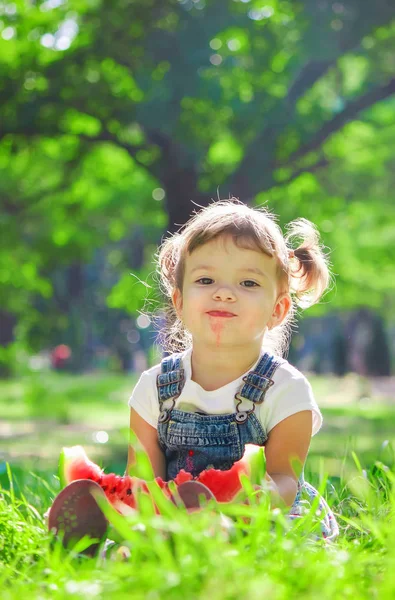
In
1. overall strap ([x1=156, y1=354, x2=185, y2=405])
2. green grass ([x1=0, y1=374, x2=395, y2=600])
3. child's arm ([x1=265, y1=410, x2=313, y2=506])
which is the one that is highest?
overall strap ([x1=156, y1=354, x2=185, y2=405])

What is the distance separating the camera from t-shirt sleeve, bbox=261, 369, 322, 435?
3.23m

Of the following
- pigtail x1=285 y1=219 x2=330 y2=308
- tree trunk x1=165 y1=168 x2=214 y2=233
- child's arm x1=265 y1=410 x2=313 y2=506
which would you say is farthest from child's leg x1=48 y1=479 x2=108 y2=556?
tree trunk x1=165 y1=168 x2=214 y2=233

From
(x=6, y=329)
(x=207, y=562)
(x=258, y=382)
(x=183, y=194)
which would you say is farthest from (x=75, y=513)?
(x=6, y=329)

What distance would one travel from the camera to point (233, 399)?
337 cm

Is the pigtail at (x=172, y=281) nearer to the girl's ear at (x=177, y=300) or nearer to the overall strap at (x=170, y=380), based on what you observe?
the girl's ear at (x=177, y=300)

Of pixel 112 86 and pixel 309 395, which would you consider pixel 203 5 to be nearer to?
pixel 112 86

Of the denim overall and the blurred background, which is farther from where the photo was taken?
the blurred background

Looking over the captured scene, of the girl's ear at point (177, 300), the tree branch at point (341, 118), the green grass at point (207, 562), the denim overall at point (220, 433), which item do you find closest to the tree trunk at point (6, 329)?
the tree branch at point (341, 118)

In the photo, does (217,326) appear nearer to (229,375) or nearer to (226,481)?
(229,375)

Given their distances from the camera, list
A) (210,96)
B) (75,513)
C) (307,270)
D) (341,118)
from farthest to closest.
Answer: (341,118) < (210,96) < (307,270) < (75,513)

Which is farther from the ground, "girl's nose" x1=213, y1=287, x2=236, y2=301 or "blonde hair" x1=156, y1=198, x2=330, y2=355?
"blonde hair" x1=156, y1=198, x2=330, y2=355

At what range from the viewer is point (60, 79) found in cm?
1166

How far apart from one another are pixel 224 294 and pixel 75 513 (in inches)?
41.9

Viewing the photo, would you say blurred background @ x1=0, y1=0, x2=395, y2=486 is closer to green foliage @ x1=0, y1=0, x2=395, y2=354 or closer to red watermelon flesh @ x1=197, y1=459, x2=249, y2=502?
green foliage @ x1=0, y1=0, x2=395, y2=354
